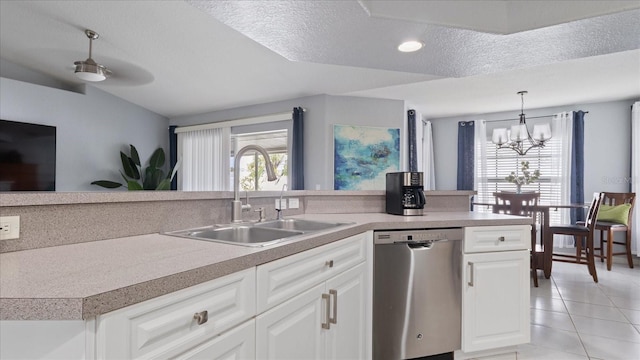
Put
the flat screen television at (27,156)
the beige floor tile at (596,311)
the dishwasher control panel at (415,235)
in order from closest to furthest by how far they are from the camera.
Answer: the dishwasher control panel at (415,235) < the beige floor tile at (596,311) < the flat screen television at (27,156)

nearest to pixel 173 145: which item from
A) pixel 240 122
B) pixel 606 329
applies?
pixel 240 122

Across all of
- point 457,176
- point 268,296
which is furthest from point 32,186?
point 457,176

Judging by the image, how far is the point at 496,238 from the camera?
6.75ft

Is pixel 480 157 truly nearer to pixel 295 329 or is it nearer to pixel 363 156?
pixel 363 156

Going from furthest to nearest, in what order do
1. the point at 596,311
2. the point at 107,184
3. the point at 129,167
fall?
the point at 129,167
the point at 107,184
the point at 596,311

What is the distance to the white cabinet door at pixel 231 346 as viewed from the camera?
0.83 m

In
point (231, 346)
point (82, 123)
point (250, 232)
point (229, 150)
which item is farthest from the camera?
point (229, 150)

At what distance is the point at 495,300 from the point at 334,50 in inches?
74.5

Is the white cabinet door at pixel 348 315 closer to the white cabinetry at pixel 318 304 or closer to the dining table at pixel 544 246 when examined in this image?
the white cabinetry at pixel 318 304

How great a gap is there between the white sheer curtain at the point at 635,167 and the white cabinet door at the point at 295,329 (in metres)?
5.55

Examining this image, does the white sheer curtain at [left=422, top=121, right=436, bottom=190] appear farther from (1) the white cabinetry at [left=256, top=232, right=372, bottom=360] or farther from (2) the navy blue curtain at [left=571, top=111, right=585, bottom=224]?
(1) the white cabinetry at [left=256, top=232, right=372, bottom=360]

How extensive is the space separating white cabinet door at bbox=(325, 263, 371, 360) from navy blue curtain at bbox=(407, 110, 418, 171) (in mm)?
3880

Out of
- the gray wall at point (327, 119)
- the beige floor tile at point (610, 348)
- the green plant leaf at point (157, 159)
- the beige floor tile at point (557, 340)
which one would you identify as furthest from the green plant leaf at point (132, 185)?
the beige floor tile at point (610, 348)

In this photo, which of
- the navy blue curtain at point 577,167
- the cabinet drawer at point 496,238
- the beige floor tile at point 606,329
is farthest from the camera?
the navy blue curtain at point 577,167
